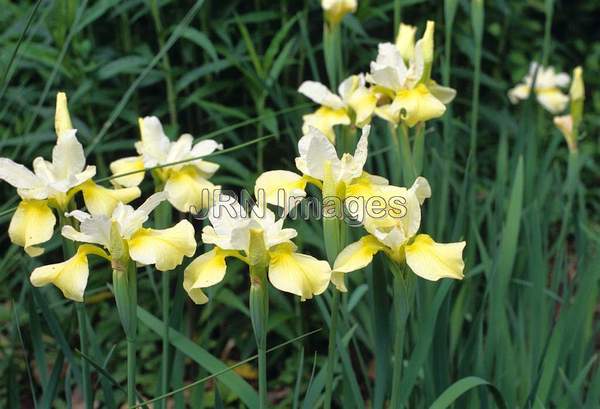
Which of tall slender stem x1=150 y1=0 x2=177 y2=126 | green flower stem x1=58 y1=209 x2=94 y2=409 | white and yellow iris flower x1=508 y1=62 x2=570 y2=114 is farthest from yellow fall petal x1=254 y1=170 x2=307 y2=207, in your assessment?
white and yellow iris flower x1=508 y1=62 x2=570 y2=114

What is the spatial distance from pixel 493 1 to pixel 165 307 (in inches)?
90.6

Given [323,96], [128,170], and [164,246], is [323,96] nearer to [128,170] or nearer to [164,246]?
[128,170]

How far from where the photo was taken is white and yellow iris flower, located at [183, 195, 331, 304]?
1.15 m

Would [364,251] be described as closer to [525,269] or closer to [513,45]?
[525,269]

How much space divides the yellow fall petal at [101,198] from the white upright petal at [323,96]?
53cm

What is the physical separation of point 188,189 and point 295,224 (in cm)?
89

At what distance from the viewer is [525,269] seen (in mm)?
2432

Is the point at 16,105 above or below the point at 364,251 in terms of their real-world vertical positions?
below

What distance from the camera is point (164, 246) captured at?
1.19m

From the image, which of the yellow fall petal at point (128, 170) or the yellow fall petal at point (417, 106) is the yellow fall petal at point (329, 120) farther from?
the yellow fall petal at point (128, 170)

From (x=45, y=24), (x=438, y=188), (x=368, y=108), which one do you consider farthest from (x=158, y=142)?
(x=45, y=24)

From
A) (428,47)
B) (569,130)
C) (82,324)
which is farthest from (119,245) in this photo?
(569,130)

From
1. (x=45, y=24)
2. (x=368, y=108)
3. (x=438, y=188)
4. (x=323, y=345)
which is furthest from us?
(x=323, y=345)

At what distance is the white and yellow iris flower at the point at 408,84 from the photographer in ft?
5.26
